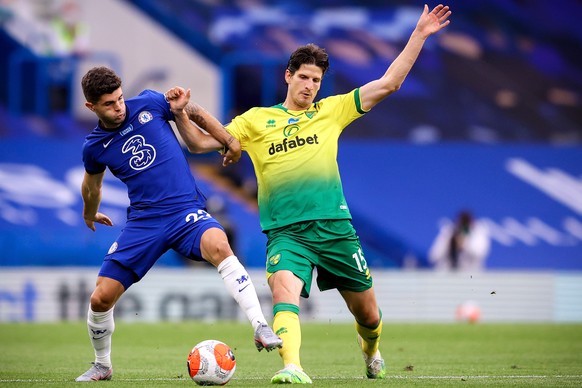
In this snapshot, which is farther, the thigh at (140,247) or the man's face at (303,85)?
the man's face at (303,85)

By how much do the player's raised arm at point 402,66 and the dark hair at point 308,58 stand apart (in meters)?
0.40

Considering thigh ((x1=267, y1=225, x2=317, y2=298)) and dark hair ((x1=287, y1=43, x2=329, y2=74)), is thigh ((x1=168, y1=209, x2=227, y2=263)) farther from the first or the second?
dark hair ((x1=287, y1=43, x2=329, y2=74))

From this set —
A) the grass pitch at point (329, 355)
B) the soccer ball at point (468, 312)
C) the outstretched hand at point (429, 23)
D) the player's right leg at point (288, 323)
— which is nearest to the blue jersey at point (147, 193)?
the player's right leg at point (288, 323)

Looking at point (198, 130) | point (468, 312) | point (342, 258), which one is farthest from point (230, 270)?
point (468, 312)

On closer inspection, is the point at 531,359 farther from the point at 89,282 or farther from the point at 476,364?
the point at 89,282

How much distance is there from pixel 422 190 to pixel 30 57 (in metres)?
9.79

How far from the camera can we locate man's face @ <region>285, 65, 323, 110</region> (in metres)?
8.93

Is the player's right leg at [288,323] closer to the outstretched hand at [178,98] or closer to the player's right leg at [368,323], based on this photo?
the player's right leg at [368,323]

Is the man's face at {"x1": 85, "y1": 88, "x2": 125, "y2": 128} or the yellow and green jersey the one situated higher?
the man's face at {"x1": 85, "y1": 88, "x2": 125, "y2": 128}

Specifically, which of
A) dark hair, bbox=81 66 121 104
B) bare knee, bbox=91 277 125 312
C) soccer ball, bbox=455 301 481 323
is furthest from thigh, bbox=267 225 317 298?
soccer ball, bbox=455 301 481 323

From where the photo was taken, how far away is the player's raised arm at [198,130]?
886 centimetres

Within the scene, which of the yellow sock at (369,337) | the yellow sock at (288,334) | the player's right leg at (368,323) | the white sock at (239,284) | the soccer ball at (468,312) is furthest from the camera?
the soccer ball at (468,312)

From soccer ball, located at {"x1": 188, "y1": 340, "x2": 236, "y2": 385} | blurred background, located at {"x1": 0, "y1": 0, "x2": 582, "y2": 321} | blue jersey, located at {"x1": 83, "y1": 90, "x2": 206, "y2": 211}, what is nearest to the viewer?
soccer ball, located at {"x1": 188, "y1": 340, "x2": 236, "y2": 385}

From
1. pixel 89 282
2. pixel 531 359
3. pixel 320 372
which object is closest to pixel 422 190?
pixel 89 282
